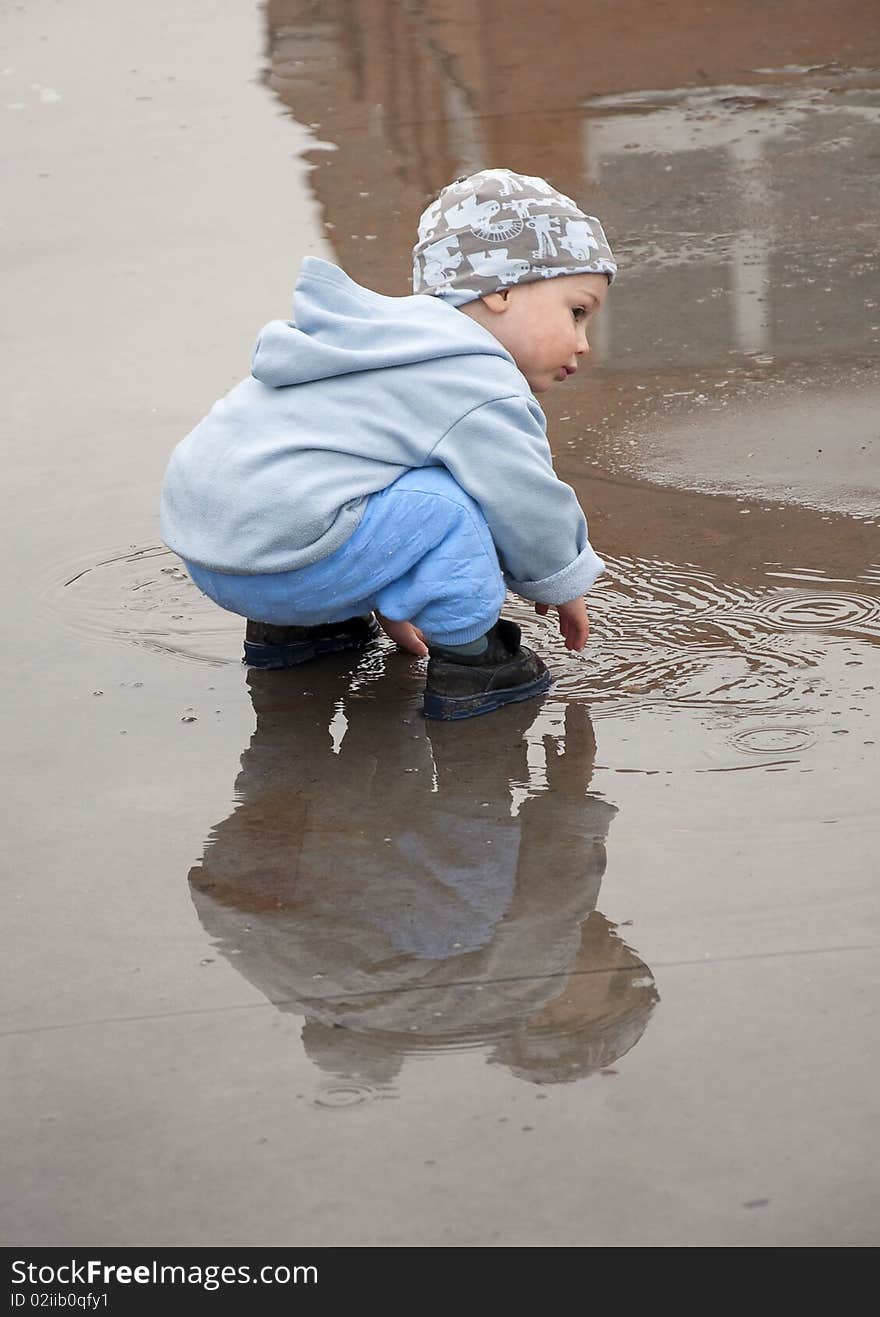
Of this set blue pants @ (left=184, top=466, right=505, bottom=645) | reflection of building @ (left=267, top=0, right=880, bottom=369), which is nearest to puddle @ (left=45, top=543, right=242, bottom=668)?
blue pants @ (left=184, top=466, right=505, bottom=645)

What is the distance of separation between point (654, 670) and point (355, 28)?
17.4ft

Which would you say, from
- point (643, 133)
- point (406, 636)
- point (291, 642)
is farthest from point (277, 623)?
point (643, 133)

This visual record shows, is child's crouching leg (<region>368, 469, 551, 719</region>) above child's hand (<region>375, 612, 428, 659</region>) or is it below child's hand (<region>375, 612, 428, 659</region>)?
above

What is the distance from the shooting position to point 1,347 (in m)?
4.68

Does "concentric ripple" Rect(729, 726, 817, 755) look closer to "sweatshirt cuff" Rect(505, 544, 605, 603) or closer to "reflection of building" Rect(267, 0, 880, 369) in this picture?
"sweatshirt cuff" Rect(505, 544, 605, 603)

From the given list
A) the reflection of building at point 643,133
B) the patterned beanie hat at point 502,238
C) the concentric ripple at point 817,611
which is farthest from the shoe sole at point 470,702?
the reflection of building at point 643,133

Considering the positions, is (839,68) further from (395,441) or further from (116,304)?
(395,441)

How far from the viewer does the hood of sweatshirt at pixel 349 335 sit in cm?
274

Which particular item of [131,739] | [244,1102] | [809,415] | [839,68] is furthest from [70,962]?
[839,68]

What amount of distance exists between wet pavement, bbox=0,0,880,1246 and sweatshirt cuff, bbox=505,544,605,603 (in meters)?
0.17

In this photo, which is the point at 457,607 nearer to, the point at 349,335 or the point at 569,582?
the point at 569,582

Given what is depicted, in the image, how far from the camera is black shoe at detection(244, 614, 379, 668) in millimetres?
3064

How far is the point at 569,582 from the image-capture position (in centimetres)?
287

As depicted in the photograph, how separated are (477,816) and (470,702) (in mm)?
339
